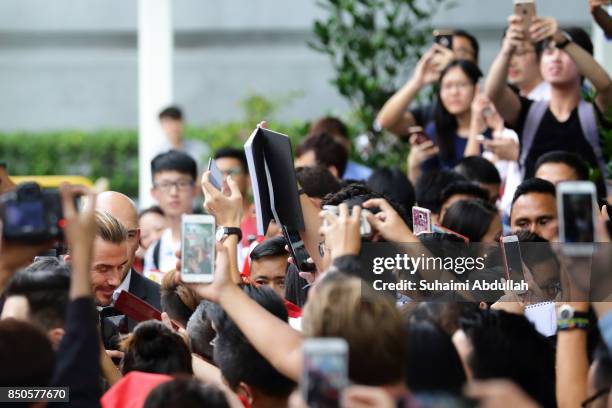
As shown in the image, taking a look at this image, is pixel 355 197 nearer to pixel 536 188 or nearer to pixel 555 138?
pixel 536 188

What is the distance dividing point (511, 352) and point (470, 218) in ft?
9.03

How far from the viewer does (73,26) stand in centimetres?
1953

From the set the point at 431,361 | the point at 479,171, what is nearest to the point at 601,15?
the point at 479,171

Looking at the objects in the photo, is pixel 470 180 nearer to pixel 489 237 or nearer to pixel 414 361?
pixel 489 237

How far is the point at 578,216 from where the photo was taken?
3533 millimetres

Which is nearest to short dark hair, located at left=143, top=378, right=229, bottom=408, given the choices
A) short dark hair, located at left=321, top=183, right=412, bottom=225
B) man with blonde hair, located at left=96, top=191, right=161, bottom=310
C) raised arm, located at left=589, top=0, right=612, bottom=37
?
short dark hair, located at left=321, top=183, right=412, bottom=225

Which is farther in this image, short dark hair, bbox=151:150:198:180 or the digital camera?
short dark hair, bbox=151:150:198:180

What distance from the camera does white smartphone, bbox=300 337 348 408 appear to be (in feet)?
9.76

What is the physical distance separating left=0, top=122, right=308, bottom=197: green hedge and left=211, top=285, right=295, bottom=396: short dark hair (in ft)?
45.1

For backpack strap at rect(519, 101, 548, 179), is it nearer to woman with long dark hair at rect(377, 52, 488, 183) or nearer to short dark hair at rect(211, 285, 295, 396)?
woman with long dark hair at rect(377, 52, 488, 183)

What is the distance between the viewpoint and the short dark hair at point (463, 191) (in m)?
7.21

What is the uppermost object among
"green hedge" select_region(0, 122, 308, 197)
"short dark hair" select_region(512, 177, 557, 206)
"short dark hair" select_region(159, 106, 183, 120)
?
"green hedge" select_region(0, 122, 308, 197)

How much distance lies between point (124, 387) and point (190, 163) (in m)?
5.05

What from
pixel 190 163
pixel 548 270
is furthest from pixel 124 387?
pixel 190 163
